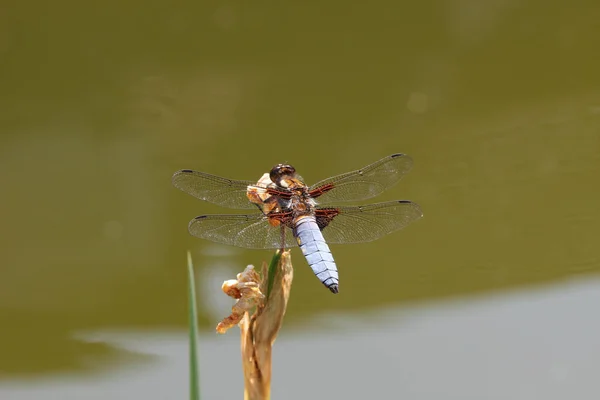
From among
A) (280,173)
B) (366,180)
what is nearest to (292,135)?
(366,180)

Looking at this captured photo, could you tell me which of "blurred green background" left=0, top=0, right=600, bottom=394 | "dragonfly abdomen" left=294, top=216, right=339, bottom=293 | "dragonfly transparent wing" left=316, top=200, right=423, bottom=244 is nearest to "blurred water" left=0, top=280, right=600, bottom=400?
"blurred green background" left=0, top=0, right=600, bottom=394

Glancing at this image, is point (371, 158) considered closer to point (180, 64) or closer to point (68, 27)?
point (180, 64)

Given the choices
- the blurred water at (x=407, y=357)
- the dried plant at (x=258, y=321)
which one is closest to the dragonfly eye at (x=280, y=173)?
the dried plant at (x=258, y=321)

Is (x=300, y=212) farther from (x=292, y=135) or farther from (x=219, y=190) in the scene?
(x=292, y=135)

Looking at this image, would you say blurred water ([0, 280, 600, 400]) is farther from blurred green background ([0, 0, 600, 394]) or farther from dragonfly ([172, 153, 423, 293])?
dragonfly ([172, 153, 423, 293])

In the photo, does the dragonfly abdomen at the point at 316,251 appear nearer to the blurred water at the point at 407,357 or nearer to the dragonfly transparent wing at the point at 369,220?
the dragonfly transparent wing at the point at 369,220

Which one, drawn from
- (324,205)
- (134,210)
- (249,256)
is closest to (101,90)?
(134,210)

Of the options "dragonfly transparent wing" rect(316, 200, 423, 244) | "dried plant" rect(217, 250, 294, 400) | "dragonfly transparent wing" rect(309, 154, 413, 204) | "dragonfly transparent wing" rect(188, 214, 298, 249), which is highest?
"dragonfly transparent wing" rect(309, 154, 413, 204)
